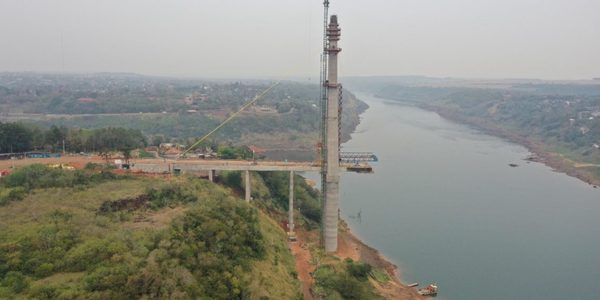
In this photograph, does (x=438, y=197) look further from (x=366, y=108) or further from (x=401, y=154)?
(x=366, y=108)

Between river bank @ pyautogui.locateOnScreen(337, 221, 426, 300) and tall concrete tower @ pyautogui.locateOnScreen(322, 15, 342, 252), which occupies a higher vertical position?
tall concrete tower @ pyautogui.locateOnScreen(322, 15, 342, 252)

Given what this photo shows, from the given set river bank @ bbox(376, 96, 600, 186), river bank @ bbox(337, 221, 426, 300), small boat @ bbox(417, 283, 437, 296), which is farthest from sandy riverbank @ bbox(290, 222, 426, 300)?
river bank @ bbox(376, 96, 600, 186)

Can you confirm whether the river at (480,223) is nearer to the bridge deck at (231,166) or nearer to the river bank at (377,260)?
the river bank at (377,260)

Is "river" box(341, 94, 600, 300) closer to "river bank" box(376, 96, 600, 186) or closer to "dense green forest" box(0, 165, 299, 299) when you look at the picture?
"river bank" box(376, 96, 600, 186)

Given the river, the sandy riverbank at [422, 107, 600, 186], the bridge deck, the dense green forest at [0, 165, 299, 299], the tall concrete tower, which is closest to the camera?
the dense green forest at [0, 165, 299, 299]

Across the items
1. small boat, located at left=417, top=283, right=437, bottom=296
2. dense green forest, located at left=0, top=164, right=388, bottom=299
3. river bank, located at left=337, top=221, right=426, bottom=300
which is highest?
dense green forest, located at left=0, top=164, right=388, bottom=299

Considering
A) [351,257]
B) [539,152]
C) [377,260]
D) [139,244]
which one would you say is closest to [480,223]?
[377,260]
